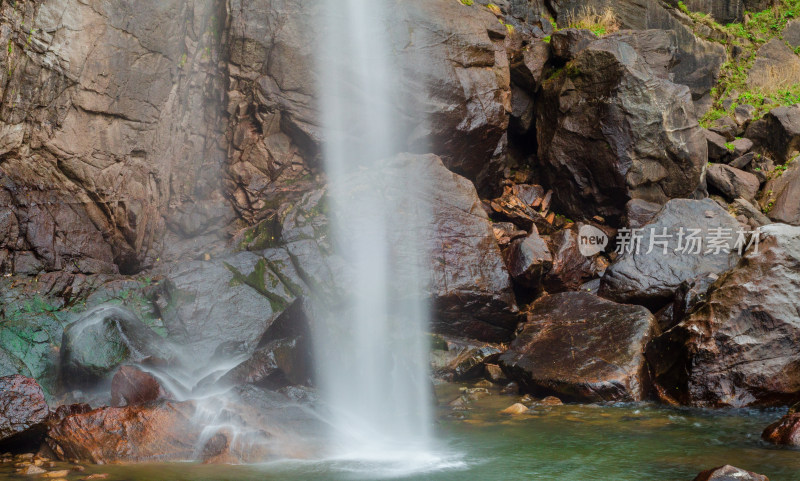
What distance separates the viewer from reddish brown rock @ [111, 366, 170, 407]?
21.7ft

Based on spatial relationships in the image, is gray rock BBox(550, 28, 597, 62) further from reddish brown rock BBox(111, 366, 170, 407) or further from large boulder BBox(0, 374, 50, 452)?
large boulder BBox(0, 374, 50, 452)

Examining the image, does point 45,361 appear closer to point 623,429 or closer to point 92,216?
point 92,216

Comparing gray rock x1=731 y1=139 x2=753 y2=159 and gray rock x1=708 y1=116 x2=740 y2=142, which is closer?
gray rock x1=731 y1=139 x2=753 y2=159

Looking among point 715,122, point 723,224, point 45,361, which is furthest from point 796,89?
point 45,361

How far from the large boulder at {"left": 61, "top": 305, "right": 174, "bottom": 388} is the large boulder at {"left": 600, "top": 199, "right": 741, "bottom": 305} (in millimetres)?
6947

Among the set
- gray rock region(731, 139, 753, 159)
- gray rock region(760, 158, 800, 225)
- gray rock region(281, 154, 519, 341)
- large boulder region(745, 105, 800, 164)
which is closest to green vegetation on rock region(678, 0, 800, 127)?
large boulder region(745, 105, 800, 164)

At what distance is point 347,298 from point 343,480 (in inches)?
159

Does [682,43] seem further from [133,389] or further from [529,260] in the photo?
[133,389]

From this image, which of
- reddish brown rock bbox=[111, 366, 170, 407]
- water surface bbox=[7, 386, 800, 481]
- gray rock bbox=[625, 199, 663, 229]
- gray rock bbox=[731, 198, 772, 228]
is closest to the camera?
water surface bbox=[7, 386, 800, 481]

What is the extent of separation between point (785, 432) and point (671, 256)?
458 cm

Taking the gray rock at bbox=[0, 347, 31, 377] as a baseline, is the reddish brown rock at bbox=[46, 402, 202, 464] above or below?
below

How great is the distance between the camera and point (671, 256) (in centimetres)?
982

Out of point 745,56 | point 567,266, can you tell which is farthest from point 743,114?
point 567,266

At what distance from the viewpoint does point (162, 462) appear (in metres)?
5.49
